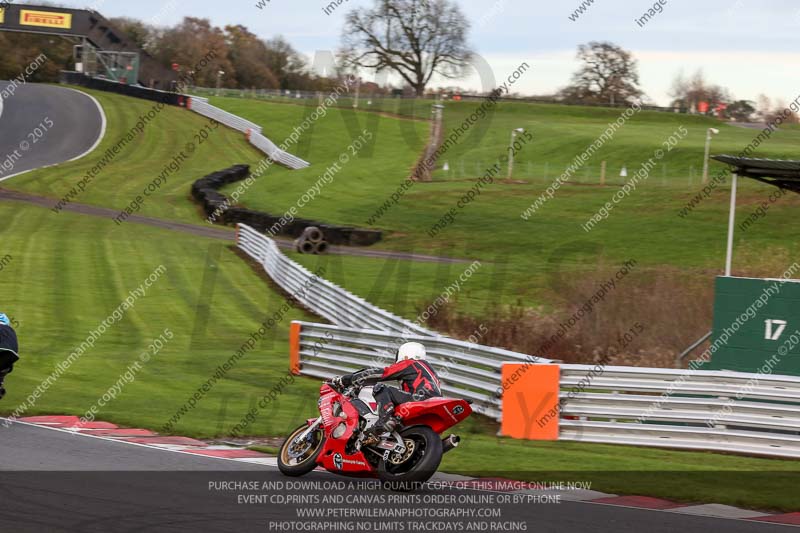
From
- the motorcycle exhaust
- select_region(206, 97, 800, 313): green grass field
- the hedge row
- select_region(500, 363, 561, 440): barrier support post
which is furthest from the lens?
the hedge row

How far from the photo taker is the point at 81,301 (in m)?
23.9

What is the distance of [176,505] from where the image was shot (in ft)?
26.9

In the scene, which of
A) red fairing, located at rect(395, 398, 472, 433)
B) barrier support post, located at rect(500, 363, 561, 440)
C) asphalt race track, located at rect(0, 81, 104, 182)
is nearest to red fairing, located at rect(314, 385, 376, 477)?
red fairing, located at rect(395, 398, 472, 433)

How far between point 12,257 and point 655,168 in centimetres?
3675

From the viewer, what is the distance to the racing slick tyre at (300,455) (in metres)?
9.62

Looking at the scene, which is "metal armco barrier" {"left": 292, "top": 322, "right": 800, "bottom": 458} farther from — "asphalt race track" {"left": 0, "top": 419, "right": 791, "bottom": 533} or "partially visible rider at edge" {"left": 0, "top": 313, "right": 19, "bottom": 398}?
"partially visible rider at edge" {"left": 0, "top": 313, "right": 19, "bottom": 398}

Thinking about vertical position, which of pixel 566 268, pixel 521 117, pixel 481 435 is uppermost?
pixel 521 117

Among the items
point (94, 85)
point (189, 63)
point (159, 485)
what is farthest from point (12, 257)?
point (189, 63)

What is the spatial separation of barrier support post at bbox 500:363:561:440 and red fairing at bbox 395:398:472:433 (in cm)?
419

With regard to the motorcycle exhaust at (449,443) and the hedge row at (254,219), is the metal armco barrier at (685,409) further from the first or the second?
the hedge row at (254,219)

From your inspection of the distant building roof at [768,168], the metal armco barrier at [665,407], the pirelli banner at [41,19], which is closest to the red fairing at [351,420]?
the metal armco barrier at [665,407]

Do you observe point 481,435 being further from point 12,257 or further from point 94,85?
point 94,85

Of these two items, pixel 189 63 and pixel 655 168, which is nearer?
pixel 655 168

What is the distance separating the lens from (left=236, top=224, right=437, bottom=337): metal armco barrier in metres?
19.1
